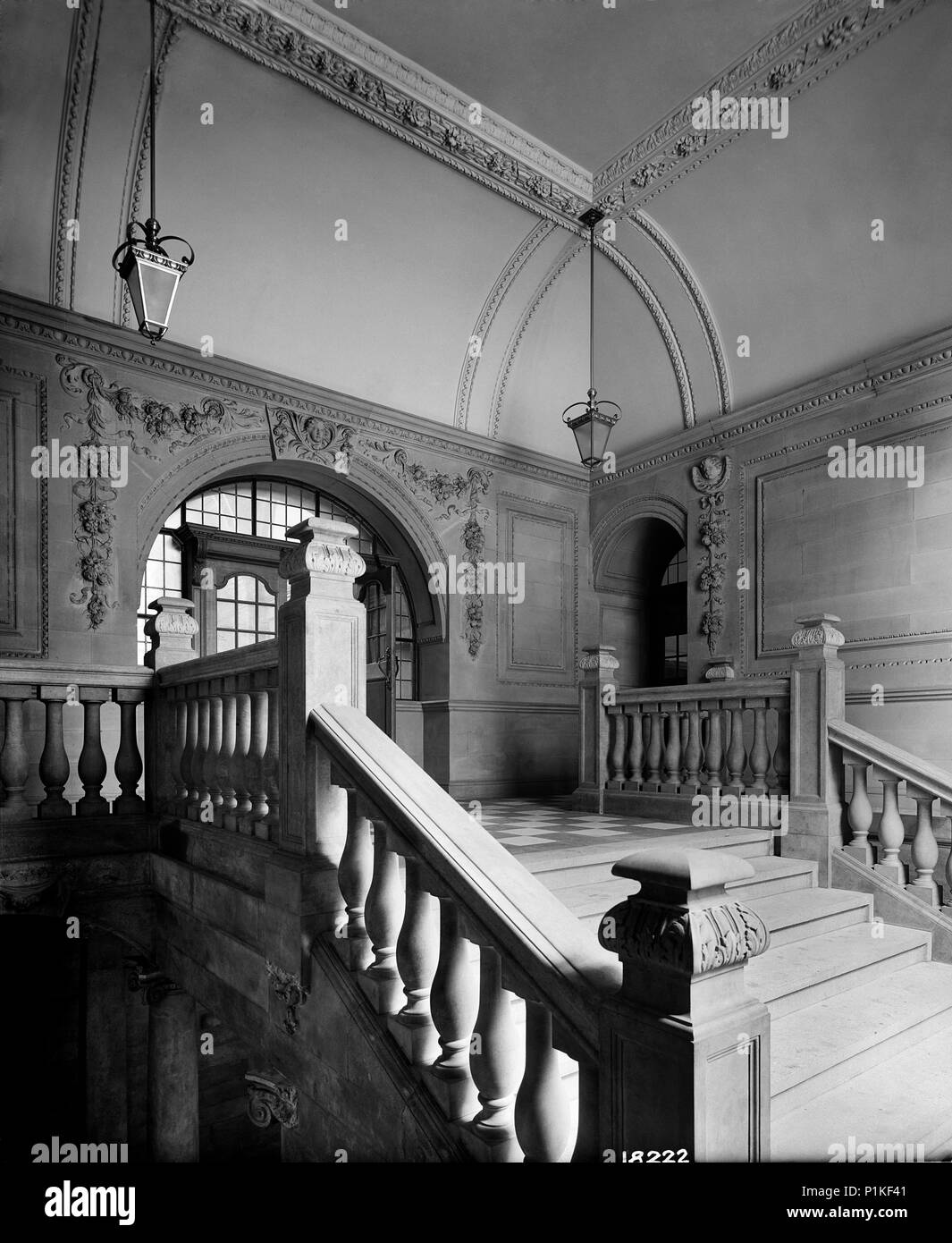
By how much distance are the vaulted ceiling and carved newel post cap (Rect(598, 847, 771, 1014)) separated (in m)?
6.94

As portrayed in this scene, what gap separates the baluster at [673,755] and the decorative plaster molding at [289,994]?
12.6 feet

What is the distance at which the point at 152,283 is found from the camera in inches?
217

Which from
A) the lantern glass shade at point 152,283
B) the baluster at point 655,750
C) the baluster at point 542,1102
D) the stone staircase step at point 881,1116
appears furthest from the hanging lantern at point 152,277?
the stone staircase step at point 881,1116

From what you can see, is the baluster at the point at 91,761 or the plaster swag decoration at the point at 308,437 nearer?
the baluster at the point at 91,761

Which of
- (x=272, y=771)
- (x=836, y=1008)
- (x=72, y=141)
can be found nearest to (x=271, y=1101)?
(x=272, y=771)

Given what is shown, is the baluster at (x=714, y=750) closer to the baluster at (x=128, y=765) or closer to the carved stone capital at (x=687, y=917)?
the baluster at (x=128, y=765)

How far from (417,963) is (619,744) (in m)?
4.64

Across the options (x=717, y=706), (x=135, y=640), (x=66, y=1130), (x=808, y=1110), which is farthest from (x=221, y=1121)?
(x=808, y=1110)

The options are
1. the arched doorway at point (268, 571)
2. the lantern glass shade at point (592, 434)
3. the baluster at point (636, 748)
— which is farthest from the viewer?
the arched doorway at point (268, 571)

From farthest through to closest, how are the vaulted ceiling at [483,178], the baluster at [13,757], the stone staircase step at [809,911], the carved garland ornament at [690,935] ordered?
1. the vaulted ceiling at [483,178]
2. the baluster at [13,757]
3. the stone staircase step at [809,911]
4. the carved garland ornament at [690,935]

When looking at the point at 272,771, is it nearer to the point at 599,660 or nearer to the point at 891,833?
the point at 891,833

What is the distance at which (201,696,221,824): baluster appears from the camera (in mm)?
4098

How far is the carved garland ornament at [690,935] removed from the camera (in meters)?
1.62

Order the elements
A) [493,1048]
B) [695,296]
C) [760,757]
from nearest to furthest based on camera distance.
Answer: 1. [493,1048]
2. [760,757]
3. [695,296]
